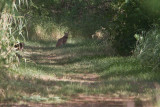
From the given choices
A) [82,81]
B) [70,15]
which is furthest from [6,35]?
[70,15]

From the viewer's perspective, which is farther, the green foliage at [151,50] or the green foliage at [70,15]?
the green foliage at [70,15]

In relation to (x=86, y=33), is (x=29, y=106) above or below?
above

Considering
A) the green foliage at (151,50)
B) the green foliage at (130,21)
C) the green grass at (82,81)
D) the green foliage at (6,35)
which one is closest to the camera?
the green grass at (82,81)

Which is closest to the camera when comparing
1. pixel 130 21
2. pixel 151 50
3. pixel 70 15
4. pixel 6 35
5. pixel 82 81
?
pixel 6 35

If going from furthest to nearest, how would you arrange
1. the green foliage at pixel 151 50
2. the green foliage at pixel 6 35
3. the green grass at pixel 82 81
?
the green foliage at pixel 151 50
the green foliage at pixel 6 35
the green grass at pixel 82 81

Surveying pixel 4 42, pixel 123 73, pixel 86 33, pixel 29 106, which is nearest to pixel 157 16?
pixel 123 73

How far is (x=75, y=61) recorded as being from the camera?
53.5 feet

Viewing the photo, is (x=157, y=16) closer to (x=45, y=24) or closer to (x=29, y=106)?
(x=29, y=106)

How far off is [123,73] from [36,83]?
294cm

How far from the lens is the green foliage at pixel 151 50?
37.0 ft

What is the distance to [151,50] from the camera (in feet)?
38.8

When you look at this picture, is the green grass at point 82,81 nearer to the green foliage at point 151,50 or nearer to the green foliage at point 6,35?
the green foliage at point 151,50

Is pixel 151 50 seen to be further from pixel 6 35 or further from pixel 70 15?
pixel 70 15

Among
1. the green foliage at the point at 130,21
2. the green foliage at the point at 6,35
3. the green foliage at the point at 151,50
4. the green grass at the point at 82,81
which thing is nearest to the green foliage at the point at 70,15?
the green foliage at the point at 130,21
